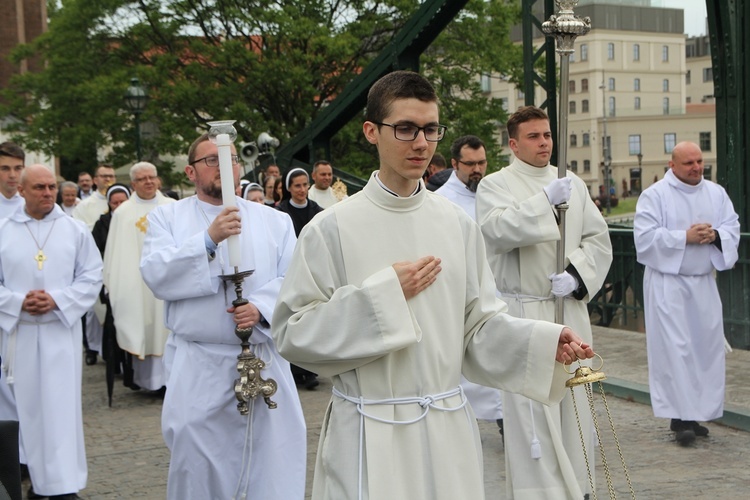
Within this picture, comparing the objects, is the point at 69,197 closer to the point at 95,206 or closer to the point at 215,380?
the point at 95,206

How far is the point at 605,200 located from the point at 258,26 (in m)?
46.5

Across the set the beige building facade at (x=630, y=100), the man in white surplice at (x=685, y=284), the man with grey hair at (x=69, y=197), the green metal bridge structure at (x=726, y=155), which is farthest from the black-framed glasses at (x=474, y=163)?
the beige building facade at (x=630, y=100)

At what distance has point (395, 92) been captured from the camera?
12.3 feet

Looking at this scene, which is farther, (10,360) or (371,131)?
(10,360)

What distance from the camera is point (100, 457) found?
26.2 ft

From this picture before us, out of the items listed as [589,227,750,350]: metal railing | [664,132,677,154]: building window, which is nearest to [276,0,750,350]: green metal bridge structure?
[589,227,750,350]: metal railing

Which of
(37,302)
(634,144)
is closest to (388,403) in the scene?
(37,302)

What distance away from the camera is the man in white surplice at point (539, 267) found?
612 cm

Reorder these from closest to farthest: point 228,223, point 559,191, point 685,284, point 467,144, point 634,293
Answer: point 228,223, point 559,191, point 685,284, point 467,144, point 634,293

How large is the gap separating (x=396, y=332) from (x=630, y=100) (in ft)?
333

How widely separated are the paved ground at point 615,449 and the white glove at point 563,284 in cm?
128

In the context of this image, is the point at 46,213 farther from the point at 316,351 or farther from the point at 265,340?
the point at 316,351

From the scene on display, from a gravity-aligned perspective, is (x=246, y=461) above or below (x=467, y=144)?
below

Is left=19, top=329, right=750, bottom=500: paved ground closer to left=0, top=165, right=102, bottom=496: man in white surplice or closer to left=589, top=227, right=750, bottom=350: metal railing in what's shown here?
left=589, top=227, right=750, bottom=350: metal railing
